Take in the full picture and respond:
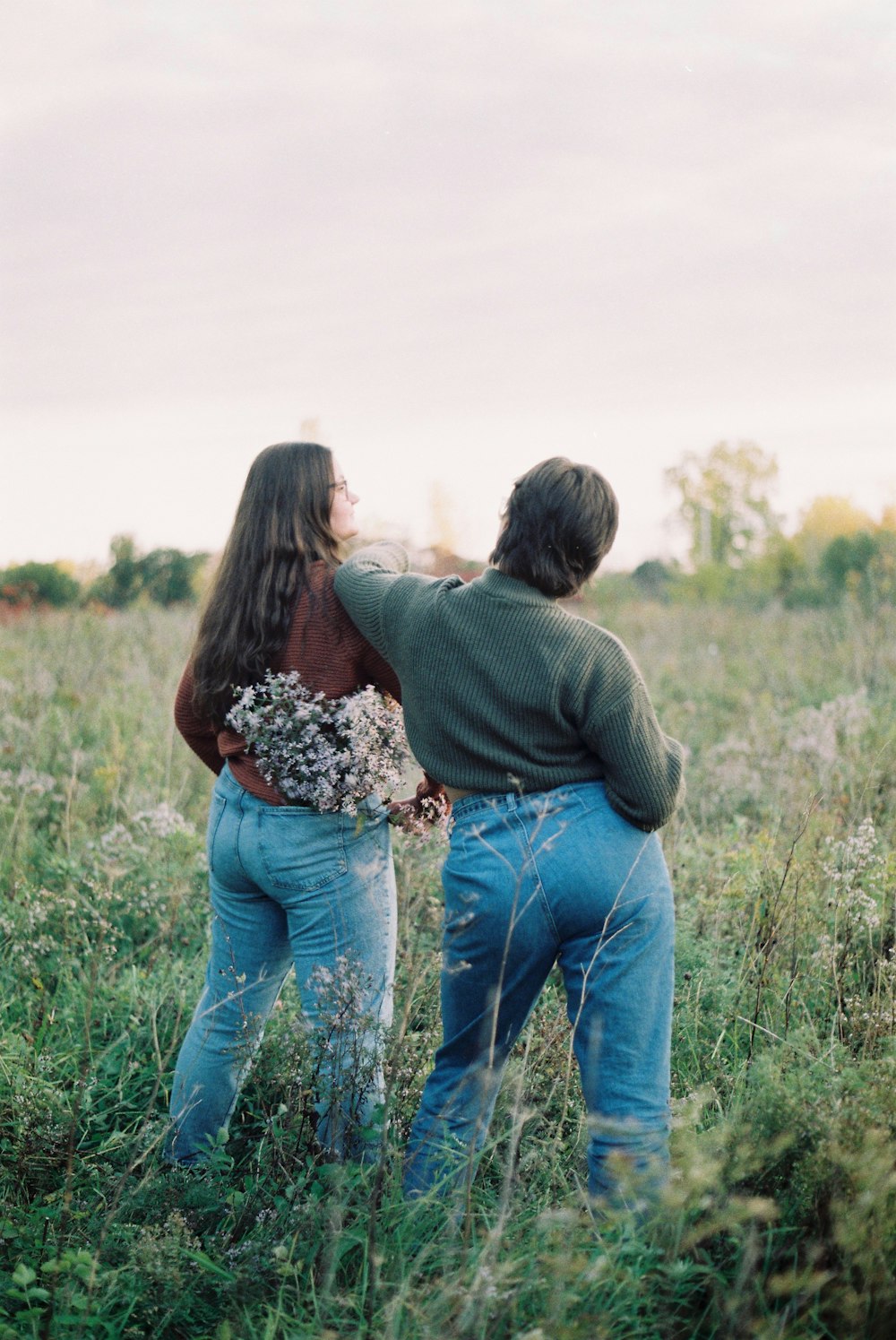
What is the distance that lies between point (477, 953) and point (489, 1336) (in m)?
0.75

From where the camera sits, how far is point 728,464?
1645 inches

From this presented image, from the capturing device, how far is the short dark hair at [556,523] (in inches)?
92.3

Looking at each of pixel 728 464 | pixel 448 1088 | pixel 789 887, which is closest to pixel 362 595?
pixel 448 1088

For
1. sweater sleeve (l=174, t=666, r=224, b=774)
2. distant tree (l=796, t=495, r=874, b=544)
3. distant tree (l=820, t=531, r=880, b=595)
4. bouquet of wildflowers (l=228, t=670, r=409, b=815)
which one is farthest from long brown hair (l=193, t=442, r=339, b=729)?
distant tree (l=796, t=495, r=874, b=544)

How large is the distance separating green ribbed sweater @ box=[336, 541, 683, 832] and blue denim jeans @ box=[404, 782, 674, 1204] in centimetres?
7

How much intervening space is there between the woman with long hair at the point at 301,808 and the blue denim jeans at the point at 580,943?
341 mm

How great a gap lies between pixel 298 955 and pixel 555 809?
0.89 m

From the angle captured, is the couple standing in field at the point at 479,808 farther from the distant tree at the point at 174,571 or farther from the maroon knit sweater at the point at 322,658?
the distant tree at the point at 174,571

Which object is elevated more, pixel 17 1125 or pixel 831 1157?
pixel 831 1157

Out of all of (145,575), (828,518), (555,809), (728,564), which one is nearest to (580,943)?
(555,809)

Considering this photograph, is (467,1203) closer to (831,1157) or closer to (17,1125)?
(831,1157)

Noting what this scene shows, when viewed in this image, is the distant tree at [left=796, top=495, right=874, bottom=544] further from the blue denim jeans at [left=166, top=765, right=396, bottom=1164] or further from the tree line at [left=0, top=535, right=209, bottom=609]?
the blue denim jeans at [left=166, top=765, right=396, bottom=1164]

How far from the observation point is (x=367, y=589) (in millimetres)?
2570

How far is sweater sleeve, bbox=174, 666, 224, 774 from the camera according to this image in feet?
9.86
